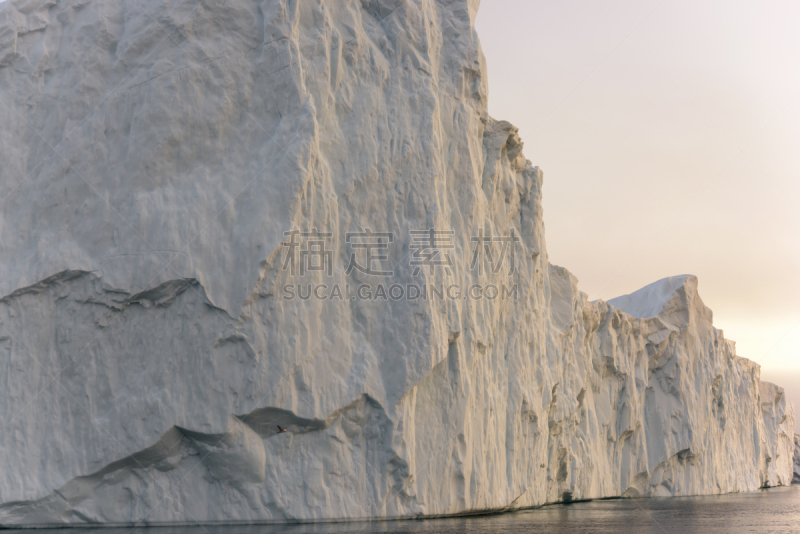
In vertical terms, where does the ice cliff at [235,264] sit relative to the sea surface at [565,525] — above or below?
above

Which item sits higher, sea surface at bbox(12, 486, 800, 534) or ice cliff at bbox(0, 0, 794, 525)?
ice cliff at bbox(0, 0, 794, 525)

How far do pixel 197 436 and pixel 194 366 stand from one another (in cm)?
115

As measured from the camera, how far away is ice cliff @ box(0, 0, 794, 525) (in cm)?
1108

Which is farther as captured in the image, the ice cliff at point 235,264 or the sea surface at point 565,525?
the ice cliff at point 235,264

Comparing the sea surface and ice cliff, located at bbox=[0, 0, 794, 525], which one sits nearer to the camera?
the sea surface

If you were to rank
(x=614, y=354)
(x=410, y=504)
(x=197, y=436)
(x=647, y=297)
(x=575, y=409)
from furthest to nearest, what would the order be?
Answer: (x=647, y=297) < (x=614, y=354) < (x=575, y=409) < (x=410, y=504) < (x=197, y=436)

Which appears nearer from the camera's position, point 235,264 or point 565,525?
point 235,264

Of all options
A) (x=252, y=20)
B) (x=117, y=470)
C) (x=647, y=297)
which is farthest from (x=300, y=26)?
(x=647, y=297)

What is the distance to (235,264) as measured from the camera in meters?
11.5

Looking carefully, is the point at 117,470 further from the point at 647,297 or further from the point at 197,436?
the point at 647,297

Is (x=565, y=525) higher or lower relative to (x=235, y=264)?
lower

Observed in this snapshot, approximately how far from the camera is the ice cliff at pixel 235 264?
11.1 meters

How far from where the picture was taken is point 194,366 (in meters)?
11.2

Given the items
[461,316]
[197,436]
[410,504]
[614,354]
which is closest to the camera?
[197,436]
